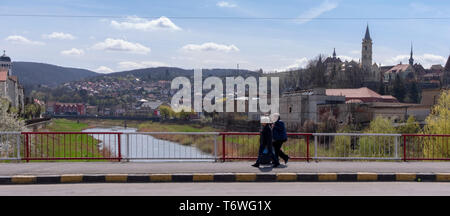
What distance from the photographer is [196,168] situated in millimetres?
11328

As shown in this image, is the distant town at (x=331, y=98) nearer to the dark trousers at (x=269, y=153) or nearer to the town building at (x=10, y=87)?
the town building at (x=10, y=87)

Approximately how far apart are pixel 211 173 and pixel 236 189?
158cm

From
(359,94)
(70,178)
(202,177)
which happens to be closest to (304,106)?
(359,94)

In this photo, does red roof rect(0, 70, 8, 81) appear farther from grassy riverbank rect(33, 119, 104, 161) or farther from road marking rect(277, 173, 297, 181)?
road marking rect(277, 173, 297, 181)

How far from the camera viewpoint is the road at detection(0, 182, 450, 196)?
8.59 m

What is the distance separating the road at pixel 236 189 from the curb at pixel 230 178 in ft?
1.28

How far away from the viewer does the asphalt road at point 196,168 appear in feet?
35.7

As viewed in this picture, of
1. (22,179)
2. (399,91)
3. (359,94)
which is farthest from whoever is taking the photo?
(399,91)

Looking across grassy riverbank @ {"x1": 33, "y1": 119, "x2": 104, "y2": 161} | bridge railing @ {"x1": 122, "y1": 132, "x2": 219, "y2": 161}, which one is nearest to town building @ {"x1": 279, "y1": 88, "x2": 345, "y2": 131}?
grassy riverbank @ {"x1": 33, "y1": 119, "x2": 104, "y2": 161}

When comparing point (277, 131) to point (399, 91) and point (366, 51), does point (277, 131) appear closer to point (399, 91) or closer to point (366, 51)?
point (399, 91)

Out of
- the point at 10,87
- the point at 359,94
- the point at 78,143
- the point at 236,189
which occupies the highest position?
the point at 10,87

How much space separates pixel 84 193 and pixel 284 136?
18.0 feet

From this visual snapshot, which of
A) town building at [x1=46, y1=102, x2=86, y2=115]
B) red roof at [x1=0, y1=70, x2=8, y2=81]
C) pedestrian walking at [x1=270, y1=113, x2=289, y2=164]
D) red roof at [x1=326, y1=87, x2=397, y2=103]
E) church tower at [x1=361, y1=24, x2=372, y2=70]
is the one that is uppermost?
church tower at [x1=361, y1=24, x2=372, y2=70]

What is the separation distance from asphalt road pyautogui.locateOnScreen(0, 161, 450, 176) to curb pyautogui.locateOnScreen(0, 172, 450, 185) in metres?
0.34
